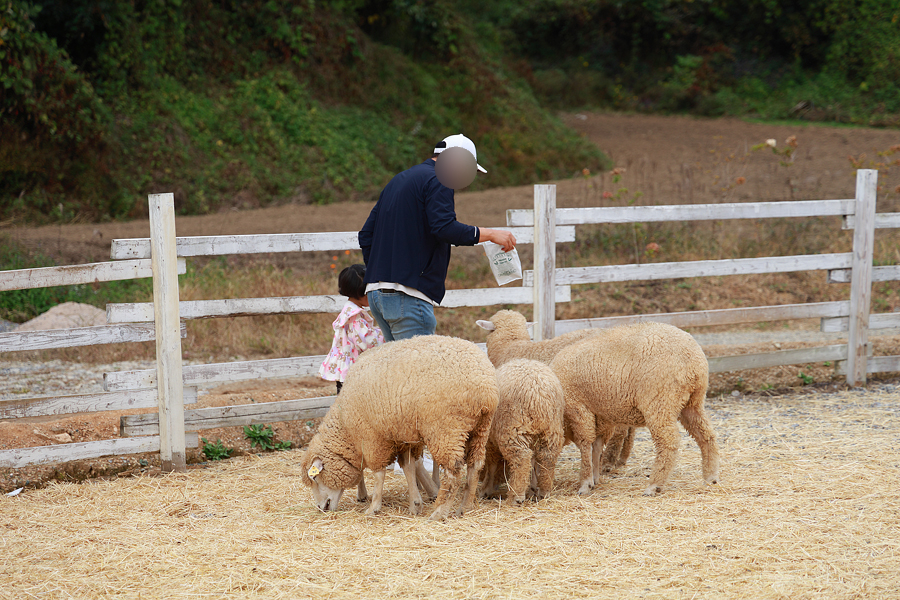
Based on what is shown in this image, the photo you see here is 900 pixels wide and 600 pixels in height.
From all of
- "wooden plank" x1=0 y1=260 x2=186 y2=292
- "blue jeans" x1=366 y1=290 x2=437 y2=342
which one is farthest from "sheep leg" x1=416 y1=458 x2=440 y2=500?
"wooden plank" x1=0 y1=260 x2=186 y2=292

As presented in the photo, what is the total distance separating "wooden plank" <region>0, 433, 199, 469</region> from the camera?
4934 mm

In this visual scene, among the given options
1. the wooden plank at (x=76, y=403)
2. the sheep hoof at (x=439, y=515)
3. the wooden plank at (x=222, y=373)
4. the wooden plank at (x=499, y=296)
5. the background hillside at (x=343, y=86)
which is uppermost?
the background hillside at (x=343, y=86)

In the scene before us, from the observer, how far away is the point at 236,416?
5637 mm

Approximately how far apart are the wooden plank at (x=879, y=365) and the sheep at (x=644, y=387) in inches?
135

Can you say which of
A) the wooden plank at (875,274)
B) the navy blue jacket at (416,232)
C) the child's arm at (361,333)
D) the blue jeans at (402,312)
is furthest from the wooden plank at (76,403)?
the wooden plank at (875,274)

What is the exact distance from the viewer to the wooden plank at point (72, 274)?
4.93m

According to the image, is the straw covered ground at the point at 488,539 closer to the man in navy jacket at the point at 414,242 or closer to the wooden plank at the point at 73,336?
the wooden plank at the point at 73,336

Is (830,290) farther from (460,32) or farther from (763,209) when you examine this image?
(460,32)

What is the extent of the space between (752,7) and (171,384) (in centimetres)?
3023

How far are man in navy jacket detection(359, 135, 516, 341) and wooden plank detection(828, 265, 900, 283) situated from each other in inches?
166

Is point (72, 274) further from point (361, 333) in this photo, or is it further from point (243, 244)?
point (361, 333)

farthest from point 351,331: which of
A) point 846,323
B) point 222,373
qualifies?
point 846,323

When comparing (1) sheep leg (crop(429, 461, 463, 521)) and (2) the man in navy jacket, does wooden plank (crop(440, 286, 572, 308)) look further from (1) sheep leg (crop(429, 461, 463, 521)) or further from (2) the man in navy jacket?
(1) sheep leg (crop(429, 461, 463, 521))

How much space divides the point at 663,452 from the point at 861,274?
12.8 ft
